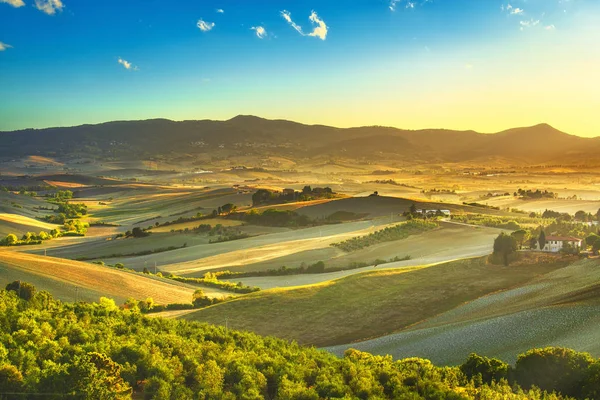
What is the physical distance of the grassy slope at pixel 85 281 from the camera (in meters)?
41.0

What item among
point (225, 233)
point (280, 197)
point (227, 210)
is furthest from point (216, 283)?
point (280, 197)

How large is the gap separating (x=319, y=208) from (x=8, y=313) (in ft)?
285

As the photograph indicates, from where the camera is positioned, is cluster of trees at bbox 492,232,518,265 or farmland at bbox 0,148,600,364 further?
cluster of trees at bbox 492,232,518,265

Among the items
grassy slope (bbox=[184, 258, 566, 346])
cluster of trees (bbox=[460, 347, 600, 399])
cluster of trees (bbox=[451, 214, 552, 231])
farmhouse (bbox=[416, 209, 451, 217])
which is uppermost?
cluster of trees (bbox=[460, 347, 600, 399])

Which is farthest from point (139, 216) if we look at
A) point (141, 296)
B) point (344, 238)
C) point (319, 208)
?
point (141, 296)

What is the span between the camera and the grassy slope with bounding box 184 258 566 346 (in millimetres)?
36531

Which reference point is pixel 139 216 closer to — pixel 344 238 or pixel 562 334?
pixel 344 238

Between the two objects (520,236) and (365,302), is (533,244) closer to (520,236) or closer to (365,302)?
(520,236)

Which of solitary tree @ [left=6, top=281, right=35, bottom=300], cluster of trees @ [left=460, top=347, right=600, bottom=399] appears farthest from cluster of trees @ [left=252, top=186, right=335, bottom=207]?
cluster of trees @ [left=460, top=347, right=600, bottom=399]

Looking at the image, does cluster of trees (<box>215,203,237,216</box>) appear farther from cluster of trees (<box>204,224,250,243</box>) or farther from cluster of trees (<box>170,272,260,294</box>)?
cluster of trees (<box>170,272,260,294</box>)

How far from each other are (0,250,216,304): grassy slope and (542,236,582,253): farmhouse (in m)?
30.0

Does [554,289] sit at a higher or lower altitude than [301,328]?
higher

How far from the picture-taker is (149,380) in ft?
61.4

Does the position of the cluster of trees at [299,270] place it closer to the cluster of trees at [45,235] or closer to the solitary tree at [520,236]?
the solitary tree at [520,236]
